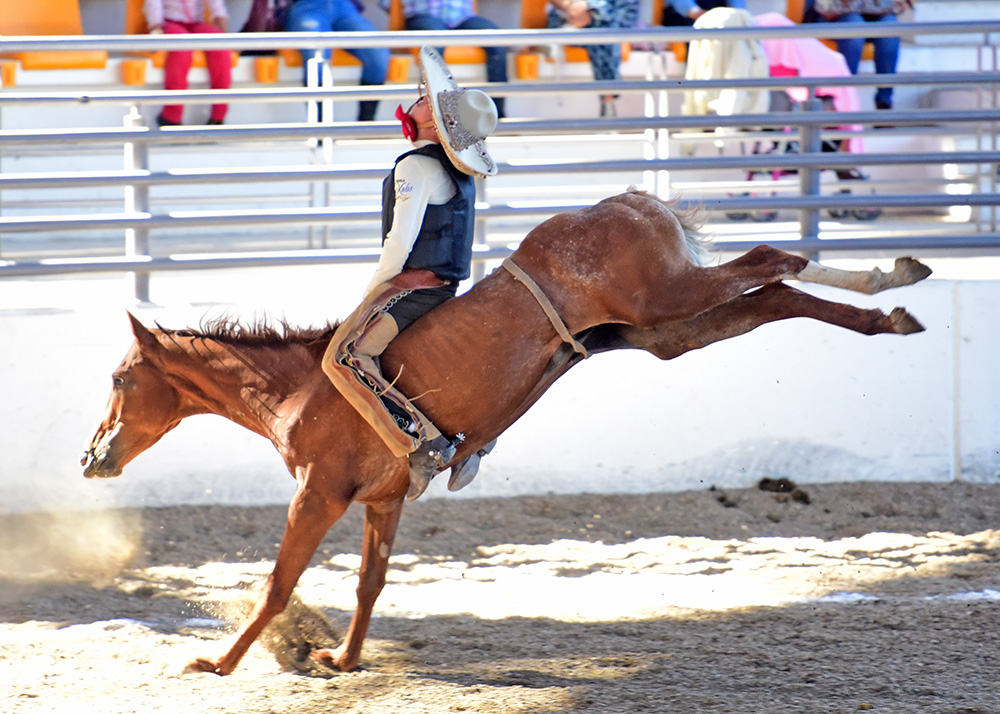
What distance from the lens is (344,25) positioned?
8906 mm

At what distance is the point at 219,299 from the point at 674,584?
295 cm

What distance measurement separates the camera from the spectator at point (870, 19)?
9.20 m

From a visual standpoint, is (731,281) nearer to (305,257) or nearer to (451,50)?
(305,257)

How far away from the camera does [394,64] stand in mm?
9328

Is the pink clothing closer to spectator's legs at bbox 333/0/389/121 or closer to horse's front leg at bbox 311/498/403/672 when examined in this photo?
spectator's legs at bbox 333/0/389/121

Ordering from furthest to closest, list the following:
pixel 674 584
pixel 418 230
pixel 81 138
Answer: pixel 81 138
pixel 674 584
pixel 418 230

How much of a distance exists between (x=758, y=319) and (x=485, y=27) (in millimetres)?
5738

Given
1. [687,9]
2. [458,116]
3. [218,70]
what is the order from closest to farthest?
[458,116]
[218,70]
[687,9]

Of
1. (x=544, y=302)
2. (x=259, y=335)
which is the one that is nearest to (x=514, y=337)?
(x=544, y=302)

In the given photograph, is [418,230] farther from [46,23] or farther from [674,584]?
[46,23]

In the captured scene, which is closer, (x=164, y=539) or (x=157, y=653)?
(x=157, y=653)

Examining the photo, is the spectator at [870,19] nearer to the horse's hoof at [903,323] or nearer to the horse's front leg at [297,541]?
the horse's hoof at [903,323]

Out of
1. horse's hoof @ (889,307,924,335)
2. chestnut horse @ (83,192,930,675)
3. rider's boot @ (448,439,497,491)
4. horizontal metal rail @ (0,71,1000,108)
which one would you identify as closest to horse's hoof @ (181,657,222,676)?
chestnut horse @ (83,192,930,675)

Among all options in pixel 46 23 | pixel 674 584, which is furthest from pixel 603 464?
pixel 46 23
